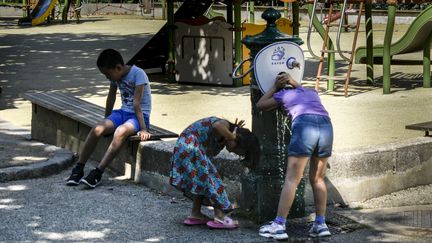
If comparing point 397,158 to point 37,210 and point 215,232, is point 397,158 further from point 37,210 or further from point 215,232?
point 37,210

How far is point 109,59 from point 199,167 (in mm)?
1877

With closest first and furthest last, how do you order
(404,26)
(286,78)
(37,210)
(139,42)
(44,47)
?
(286,78) → (37,210) → (44,47) → (139,42) → (404,26)

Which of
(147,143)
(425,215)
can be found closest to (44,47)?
(147,143)

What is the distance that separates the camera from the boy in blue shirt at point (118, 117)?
27.5 ft

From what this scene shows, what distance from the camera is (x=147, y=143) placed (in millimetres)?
8445

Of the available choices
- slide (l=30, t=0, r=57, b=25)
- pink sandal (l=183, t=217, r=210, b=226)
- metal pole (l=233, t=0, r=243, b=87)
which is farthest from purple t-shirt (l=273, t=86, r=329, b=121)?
slide (l=30, t=0, r=57, b=25)

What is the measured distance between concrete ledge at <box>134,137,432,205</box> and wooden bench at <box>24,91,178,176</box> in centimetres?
29

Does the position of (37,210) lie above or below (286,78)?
below

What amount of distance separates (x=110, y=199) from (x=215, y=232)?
1.30 metres

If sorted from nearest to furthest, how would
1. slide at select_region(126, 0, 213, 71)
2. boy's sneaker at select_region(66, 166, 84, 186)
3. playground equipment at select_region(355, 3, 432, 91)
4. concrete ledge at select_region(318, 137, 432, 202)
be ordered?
concrete ledge at select_region(318, 137, 432, 202) < boy's sneaker at select_region(66, 166, 84, 186) < playground equipment at select_region(355, 3, 432, 91) < slide at select_region(126, 0, 213, 71)

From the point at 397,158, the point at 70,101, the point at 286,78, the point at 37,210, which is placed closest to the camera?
the point at 286,78

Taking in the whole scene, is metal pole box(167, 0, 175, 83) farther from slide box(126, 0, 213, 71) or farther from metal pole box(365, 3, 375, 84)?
metal pole box(365, 3, 375, 84)

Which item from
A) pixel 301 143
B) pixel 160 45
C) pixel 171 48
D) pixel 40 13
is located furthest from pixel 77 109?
pixel 40 13

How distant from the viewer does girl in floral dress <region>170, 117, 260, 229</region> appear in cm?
698
